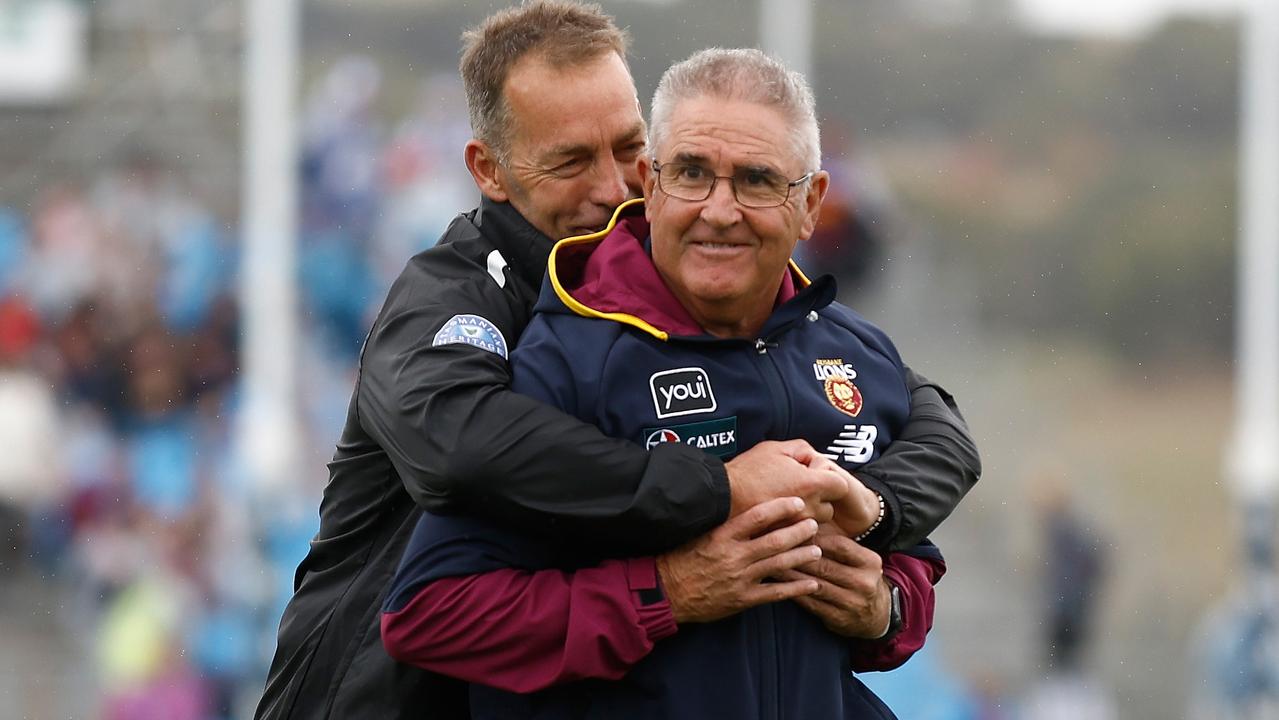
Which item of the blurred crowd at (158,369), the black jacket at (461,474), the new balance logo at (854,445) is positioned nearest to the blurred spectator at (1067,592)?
the blurred crowd at (158,369)

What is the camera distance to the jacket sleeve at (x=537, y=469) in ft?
9.28

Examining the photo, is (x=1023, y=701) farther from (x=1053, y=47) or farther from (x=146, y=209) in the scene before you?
(x=1053, y=47)

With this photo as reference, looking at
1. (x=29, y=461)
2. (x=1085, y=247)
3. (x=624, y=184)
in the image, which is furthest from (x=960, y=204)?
(x=624, y=184)

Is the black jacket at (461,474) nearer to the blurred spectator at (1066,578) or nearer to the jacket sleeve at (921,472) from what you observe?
the jacket sleeve at (921,472)

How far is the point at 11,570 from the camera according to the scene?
13922 millimetres

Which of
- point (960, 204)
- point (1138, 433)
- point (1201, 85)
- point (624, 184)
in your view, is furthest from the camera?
point (1201, 85)

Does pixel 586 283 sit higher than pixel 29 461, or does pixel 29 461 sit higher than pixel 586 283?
pixel 586 283

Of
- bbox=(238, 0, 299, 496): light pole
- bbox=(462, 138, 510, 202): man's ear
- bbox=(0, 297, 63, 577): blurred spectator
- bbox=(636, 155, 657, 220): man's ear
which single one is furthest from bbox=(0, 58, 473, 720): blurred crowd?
bbox=(636, 155, 657, 220): man's ear

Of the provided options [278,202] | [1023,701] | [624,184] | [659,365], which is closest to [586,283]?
[659,365]

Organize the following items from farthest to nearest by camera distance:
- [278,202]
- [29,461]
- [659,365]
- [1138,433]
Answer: [1138,433], [29,461], [278,202], [659,365]

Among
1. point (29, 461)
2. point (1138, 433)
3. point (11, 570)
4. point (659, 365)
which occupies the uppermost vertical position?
point (659, 365)

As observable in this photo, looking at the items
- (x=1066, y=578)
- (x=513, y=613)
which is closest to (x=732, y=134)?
(x=513, y=613)

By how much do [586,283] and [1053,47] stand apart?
81.9ft

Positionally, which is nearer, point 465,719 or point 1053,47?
point 465,719
